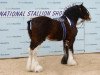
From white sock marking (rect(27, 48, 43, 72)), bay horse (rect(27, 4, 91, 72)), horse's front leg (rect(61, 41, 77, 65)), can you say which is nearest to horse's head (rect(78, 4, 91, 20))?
bay horse (rect(27, 4, 91, 72))

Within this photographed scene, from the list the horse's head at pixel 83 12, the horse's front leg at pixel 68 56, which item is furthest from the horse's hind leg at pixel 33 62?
the horse's head at pixel 83 12

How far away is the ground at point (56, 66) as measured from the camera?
6277mm

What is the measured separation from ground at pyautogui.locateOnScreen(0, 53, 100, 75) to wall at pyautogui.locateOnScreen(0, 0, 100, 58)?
0.80 ft

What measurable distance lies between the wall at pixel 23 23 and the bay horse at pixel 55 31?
0.81 metres

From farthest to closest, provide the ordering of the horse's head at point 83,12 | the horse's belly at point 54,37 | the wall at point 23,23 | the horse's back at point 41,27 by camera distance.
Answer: the wall at point 23,23
the horse's head at point 83,12
the horse's belly at point 54,37
the horse's back at point 41,27

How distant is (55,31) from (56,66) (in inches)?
31.9

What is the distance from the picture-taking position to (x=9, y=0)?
23.8 feet

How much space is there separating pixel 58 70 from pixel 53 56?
133 centimetres

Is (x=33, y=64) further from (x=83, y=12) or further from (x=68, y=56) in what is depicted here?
(x=83, y=12)

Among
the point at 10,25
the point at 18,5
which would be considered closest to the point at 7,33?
the point at 10,25

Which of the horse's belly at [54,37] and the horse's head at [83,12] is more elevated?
the horse's head at [83,12]

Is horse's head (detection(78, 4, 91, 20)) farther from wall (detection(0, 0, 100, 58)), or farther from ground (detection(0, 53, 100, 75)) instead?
ground (detection(0, 53, 100, 75))

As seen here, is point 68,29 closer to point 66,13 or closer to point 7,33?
point 66,13

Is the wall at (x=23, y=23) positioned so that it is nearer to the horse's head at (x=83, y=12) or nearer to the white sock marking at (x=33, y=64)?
the horse's head at (x=83, y=12)
